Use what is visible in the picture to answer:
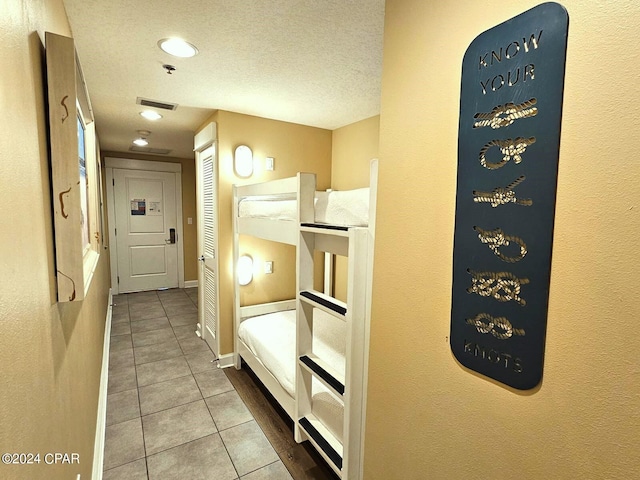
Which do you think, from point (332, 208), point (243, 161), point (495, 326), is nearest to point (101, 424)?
point (332, 208)

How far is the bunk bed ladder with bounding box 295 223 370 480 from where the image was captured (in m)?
1.42

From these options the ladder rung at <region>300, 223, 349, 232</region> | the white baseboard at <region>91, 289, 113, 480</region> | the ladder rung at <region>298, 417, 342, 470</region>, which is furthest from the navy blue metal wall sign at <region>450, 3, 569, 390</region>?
the white baseboard at <region>91, 289, 113, 480</region>

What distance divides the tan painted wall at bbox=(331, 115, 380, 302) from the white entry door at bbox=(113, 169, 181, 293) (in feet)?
11.3

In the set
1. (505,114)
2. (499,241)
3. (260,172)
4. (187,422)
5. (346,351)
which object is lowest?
(187,422)

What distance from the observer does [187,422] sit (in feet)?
7.38

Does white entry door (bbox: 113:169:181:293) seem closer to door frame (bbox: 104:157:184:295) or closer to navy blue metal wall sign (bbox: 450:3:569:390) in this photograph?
door frame (bbox: 104:157:184:295)

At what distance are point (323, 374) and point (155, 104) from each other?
8.43 feet

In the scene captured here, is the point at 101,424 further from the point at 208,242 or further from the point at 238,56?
the point at 238,56

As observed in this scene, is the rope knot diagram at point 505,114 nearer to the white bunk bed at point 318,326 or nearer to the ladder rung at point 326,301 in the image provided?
the white bunk bed at point 318,326

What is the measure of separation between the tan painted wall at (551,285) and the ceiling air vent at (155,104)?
226 cm

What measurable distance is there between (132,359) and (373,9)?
3.54 meters

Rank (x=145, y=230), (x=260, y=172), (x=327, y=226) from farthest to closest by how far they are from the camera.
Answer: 1. (x=145, y=230)
2. (x=260, y=172)
3. (x=327, y=226)

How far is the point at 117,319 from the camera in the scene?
4.14 metres

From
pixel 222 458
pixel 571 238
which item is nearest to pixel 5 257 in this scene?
pixel 571 238
